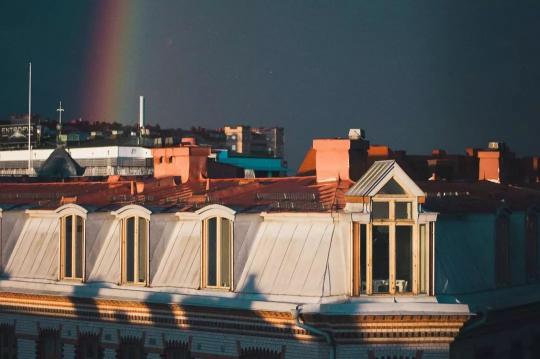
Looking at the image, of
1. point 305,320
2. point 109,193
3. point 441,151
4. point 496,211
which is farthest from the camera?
point 441,151

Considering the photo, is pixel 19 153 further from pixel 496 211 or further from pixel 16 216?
pixel 496 211

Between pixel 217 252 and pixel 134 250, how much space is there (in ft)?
10.7

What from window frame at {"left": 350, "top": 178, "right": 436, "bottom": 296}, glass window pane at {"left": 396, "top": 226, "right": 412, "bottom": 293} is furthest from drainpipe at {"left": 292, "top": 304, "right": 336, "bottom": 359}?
glass window pane at {"left": 396, "top": 226, "right": 412, "bottom": 293}

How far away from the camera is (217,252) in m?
35.1

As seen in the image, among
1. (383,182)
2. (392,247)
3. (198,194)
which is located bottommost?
(392,247)

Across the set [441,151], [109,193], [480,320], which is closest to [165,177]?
[109,193]

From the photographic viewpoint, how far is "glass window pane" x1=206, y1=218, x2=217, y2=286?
115 feet

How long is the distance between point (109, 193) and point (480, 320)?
15.5 m

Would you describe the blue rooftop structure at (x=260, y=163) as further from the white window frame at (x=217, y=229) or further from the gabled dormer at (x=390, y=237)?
the gabled dormer at (x=390, y=237)

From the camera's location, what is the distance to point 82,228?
3931cm

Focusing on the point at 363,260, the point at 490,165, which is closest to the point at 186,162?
the point at 490,165

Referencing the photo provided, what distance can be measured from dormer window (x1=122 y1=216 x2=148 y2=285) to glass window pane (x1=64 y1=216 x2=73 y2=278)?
252cm

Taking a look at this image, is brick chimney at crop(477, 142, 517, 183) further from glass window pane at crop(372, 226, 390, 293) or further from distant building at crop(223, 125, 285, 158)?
distant building at crop(223, 125, 285, 158)

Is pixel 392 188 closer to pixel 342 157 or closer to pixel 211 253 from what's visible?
pixel 211 253
